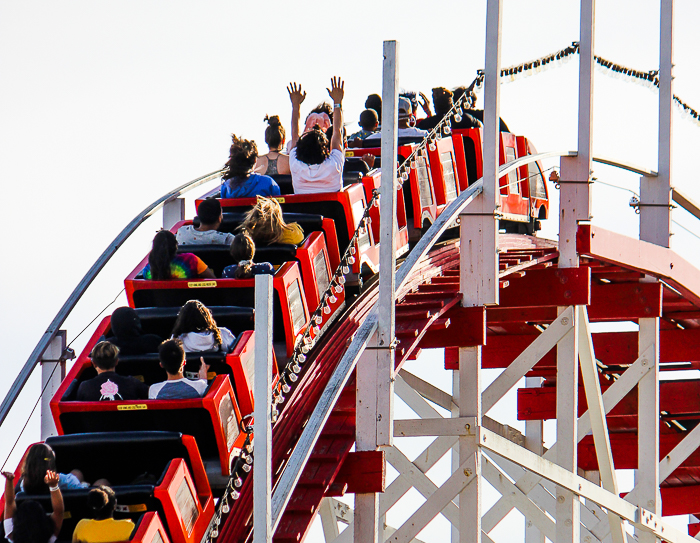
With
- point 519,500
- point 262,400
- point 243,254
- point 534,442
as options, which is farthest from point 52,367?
point 534,442

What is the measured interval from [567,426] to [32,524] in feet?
16.0

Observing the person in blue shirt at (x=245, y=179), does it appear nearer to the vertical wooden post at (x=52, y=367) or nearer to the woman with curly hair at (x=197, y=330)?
the vertical wooden post at (x=52, y=367)

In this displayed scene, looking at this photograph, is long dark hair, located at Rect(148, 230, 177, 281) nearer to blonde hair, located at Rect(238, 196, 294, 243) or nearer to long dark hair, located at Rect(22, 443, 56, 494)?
blonde hair, located at Rect(238, 196, 294, 243)

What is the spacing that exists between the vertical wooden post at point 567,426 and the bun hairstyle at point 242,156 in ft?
9.02

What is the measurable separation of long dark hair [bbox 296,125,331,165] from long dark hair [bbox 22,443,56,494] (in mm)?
3088

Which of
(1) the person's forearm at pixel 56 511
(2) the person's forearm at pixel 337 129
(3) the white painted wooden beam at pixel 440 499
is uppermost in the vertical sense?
(2) the person's forearm at pixel 337 129

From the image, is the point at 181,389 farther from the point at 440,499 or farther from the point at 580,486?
the point at 580,486

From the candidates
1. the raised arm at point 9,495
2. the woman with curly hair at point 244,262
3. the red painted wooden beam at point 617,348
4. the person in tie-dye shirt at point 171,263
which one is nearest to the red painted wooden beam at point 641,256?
the red painted wooden beam at point 617,348

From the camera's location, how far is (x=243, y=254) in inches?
254

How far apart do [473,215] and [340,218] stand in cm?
83

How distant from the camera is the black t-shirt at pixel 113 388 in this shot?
5.66m

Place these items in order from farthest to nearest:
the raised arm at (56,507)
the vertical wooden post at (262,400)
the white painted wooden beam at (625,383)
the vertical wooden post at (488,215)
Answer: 1. the white painted wooden beam at (625,383)
2. the vertical wooden post at (488,215)
3. the raised arm at (56,507)
4. the vertical wooden post at (262,400)

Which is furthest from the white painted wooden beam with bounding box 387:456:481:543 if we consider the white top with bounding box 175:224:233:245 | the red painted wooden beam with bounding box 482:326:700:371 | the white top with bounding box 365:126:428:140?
the red painted wooden beam with bounding box 482:326:700:371

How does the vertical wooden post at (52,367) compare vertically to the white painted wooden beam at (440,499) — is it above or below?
above
